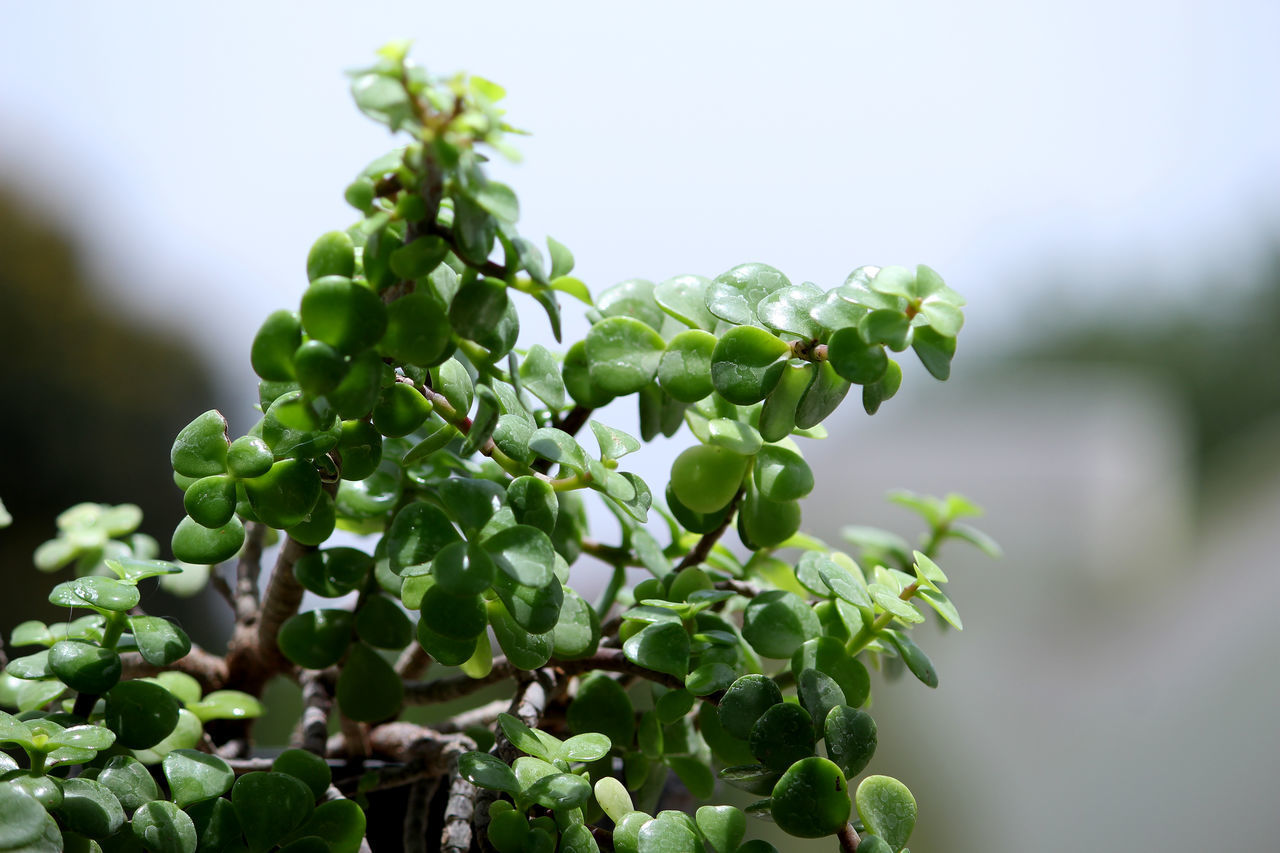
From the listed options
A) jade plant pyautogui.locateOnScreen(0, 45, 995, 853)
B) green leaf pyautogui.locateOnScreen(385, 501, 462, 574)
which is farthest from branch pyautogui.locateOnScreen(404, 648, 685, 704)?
green leaf pyautogui.locateOnScreen(385, 501, 462, 574)

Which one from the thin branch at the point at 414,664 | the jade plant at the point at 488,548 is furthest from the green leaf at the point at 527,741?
the thin branch at the point at 414,664

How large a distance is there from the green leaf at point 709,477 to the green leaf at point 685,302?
2.0 inches

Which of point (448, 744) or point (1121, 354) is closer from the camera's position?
point (448, 744)

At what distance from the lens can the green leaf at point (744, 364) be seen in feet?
1.02

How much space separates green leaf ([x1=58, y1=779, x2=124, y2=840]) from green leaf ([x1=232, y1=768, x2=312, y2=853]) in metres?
0.04

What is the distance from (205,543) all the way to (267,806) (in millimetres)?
88

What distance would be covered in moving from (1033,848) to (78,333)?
2.42m

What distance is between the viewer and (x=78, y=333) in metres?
1.87

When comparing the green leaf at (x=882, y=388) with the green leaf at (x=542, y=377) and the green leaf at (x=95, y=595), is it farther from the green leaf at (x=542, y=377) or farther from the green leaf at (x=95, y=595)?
the green leaf at (x=95, y=595)

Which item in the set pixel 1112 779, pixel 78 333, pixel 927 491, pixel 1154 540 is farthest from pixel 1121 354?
pixel 78 333

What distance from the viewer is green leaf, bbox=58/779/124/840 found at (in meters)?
0.27

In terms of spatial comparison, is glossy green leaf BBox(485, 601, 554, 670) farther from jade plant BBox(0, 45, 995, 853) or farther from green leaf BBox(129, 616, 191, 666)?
green leaf BBox(129, 616, 191, 666)

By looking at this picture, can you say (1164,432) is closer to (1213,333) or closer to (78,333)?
(1213,333)

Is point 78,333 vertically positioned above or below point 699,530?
below
